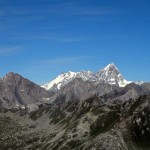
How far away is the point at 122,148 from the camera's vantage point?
188m

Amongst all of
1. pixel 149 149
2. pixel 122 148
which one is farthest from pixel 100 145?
pixel 149 149

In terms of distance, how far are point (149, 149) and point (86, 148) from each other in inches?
1168

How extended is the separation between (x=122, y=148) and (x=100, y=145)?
1009 cm

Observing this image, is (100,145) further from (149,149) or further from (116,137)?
(149,149)

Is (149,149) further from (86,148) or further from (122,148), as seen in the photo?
(86,148)

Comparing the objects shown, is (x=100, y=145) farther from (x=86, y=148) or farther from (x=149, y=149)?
(x=149, y=149)

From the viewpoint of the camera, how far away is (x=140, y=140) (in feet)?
647

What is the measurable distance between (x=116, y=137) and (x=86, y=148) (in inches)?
605

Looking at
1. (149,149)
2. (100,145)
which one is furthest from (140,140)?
(100,145)

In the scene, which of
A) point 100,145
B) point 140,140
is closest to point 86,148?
point 100,145

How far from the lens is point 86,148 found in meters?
197

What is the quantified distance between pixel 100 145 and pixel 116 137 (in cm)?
1047

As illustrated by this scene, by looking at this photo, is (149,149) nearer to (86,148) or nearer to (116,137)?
(116,137)
